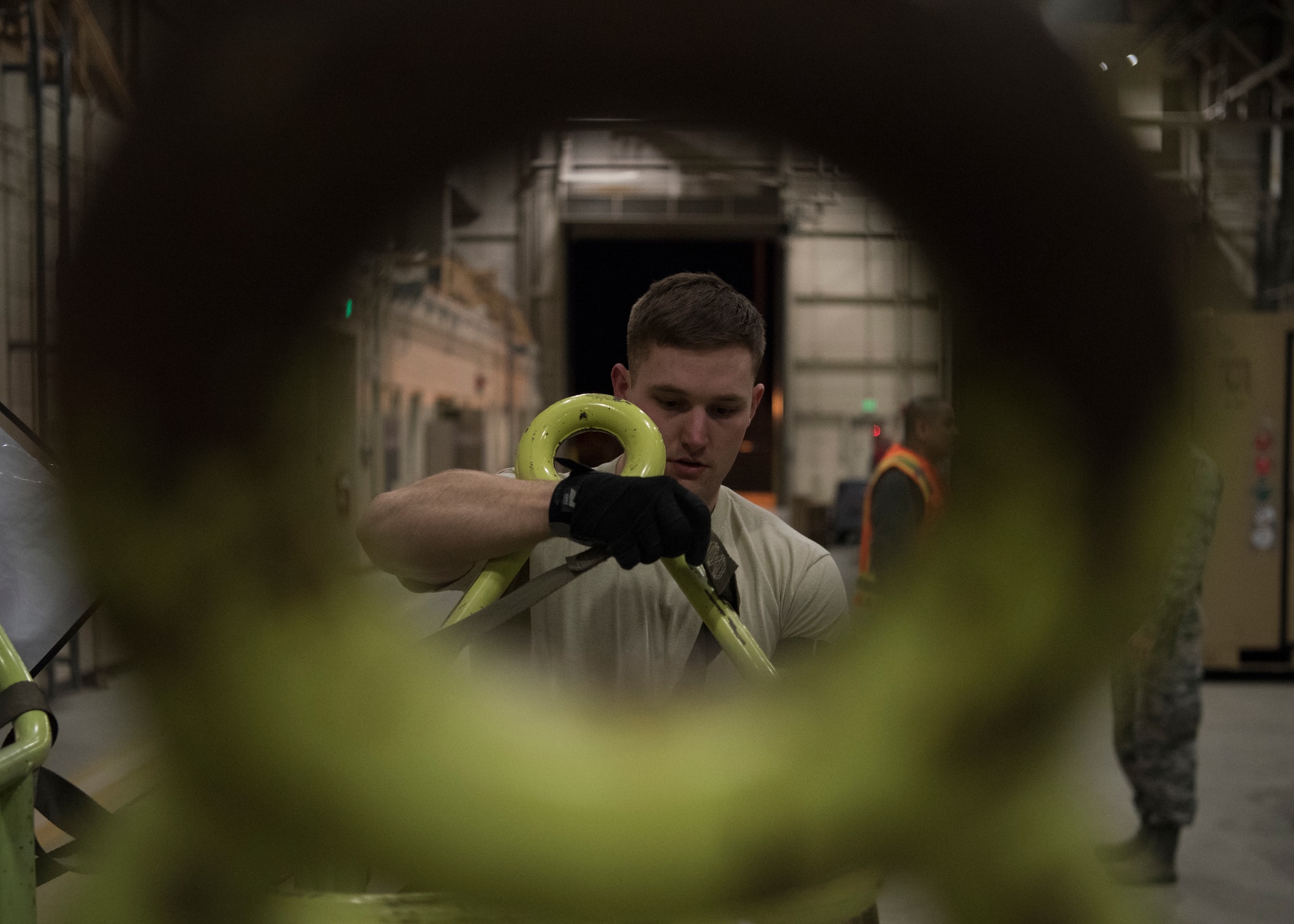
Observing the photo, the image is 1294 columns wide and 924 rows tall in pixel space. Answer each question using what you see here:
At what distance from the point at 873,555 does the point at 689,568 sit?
0.54 metres

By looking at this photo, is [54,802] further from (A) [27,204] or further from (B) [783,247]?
(B) [783,247]

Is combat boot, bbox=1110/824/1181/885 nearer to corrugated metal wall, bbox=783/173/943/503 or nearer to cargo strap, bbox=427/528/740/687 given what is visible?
cargo strap, bbox=427/528/740/687

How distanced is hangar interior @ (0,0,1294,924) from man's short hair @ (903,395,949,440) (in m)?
0.01

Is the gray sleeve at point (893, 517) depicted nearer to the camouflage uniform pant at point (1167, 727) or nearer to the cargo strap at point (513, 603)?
the cargo strap at point (513, 603)

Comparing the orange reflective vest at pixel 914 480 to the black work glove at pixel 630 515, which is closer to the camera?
the black work glove at pixel 630 515

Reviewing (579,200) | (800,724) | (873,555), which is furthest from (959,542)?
(579,200)

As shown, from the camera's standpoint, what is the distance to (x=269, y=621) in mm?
445

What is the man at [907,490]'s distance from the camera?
53cm

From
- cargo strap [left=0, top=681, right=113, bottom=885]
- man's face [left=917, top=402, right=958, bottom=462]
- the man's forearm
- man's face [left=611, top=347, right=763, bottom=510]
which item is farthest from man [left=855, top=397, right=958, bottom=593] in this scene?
cargo strap [left=0, top=681, right=113, bottom=885]

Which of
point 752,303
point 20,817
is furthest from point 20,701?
point 752,303

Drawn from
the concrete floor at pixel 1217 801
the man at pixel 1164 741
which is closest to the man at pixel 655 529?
the concrete floor at pixel 1217 801

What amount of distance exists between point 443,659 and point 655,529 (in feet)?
0.43

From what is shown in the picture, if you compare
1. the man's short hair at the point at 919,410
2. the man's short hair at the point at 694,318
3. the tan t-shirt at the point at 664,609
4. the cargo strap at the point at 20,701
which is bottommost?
the cargo strap at the point at 20,701

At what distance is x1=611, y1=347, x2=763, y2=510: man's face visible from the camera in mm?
521
